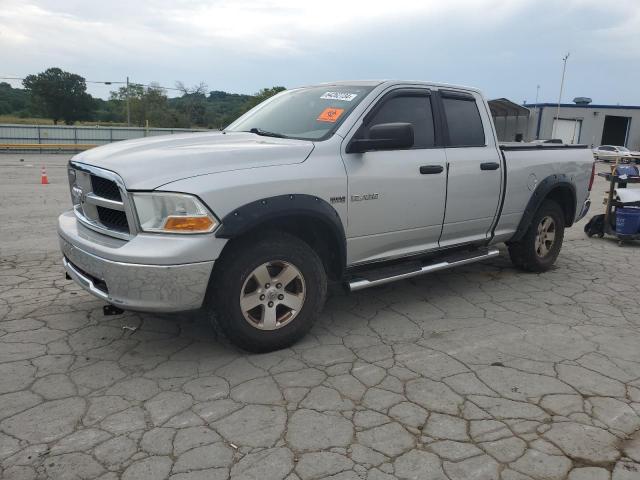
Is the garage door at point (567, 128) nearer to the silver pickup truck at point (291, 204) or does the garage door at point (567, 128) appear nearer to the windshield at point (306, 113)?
the silver pickup truck at point (291, 204)

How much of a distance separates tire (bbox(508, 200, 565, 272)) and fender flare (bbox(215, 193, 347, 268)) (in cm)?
280

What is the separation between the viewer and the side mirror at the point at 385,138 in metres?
3.67

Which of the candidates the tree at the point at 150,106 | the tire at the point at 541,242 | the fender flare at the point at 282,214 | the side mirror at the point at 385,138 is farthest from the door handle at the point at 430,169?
the tree at the point at 150,106

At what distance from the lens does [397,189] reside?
13.4ft

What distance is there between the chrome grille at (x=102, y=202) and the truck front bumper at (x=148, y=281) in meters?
0.12

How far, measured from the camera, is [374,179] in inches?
155

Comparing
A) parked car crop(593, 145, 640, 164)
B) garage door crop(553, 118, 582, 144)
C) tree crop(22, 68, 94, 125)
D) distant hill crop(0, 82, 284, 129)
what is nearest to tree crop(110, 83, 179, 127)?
distant hill crop(0, 82, 284, 129)

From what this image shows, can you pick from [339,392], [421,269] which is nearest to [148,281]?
[339,392]

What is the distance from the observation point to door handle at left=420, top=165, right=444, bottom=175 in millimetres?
4254

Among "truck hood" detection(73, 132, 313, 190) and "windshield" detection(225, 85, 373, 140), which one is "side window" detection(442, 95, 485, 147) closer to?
"windshield" detection(225, 85, 373, 140)

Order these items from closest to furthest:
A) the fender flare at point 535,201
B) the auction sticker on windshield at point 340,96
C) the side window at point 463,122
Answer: the auction sticker on windshield at point 340,96 < the side window at point 463,122 < the fender flare at point 535,201

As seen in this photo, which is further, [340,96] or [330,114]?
[340,96]

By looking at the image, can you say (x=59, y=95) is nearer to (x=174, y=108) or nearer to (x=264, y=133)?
(x=174, y=108)

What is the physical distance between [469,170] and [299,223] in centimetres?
183
